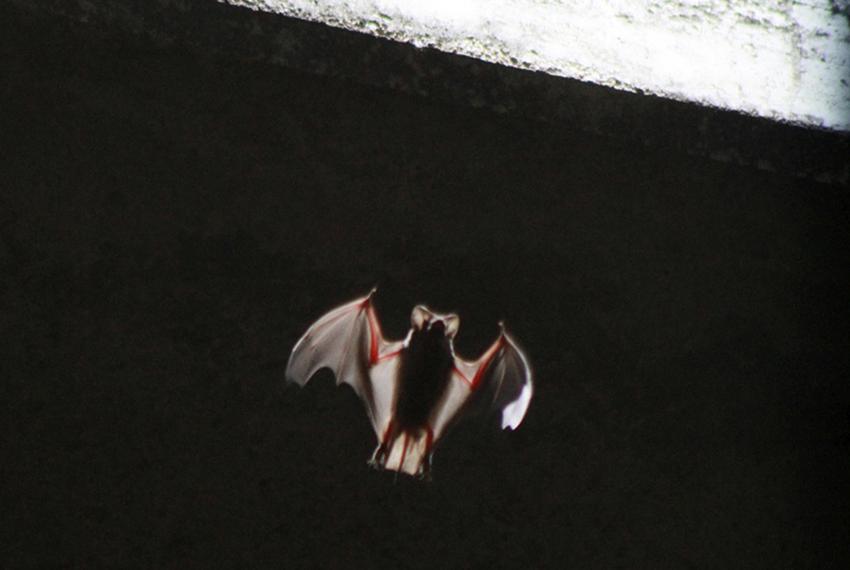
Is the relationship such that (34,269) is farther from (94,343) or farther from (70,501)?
(70,501)

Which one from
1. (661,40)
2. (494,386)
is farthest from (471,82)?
(494,386)

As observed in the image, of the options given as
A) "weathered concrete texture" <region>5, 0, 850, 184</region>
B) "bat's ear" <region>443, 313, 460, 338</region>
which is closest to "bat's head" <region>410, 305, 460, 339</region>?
"bat's ear" <region>443, 313, 460, 338</region>

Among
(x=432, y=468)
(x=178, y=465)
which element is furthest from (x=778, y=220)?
(x=178, y=465)

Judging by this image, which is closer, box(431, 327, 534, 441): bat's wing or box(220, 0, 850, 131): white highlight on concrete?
box(220, 0, 850, 131): white highlight on concrete

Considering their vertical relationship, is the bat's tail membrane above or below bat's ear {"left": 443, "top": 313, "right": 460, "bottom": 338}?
below

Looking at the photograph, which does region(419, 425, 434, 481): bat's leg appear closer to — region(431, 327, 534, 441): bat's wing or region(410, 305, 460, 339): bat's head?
region(431, 327, 534, 441): bat's wing

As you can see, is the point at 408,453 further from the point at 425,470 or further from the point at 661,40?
the point at 661,40

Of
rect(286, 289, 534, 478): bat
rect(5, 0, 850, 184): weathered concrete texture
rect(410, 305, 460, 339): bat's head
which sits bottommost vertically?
rect(286, 289, 534, 478): bat
